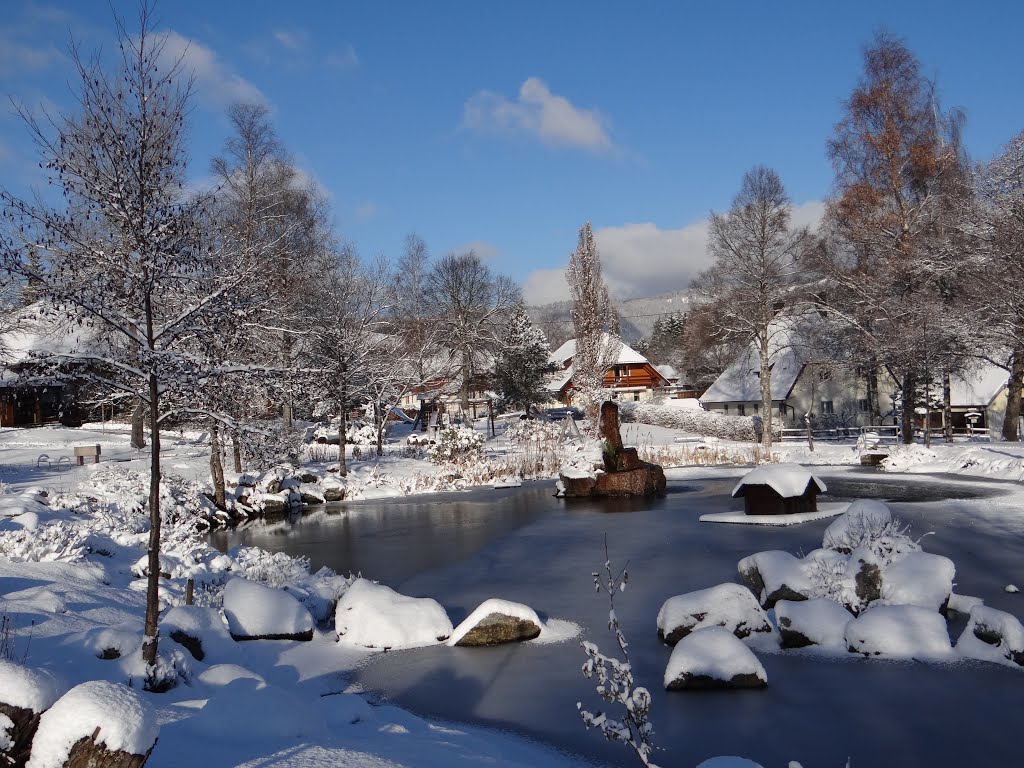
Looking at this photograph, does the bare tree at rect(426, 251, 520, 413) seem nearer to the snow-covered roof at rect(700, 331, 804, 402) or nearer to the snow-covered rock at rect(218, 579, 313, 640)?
the snow-covered roof at rect(700, 331, 804, 402)

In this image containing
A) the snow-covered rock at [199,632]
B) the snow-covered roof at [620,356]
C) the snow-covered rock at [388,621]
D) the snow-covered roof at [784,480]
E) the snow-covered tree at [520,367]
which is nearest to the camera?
the snow-covered rock at [199,632]

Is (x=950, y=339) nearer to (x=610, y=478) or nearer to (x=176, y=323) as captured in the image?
(x=610, y=478)

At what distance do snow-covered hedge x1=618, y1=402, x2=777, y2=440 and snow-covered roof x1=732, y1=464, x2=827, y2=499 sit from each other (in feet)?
76.4

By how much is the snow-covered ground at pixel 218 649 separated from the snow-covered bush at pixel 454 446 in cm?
1230

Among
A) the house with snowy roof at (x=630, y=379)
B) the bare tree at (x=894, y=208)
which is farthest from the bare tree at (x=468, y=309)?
the bare tree at (x=894, y=208)

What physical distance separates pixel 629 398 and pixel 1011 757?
6492 cm

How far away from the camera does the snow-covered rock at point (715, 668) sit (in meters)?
8.73

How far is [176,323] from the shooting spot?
8.01 m

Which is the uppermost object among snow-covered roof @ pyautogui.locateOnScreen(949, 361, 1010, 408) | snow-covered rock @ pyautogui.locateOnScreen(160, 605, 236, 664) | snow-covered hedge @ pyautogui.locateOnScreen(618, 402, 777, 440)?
snow-covered roof @ pyautogui.locateOnScreen(949, 361, 1010, 408)

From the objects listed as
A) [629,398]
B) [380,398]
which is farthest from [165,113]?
[629,398]

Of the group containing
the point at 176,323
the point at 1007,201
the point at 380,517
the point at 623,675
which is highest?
the point at 1007,201

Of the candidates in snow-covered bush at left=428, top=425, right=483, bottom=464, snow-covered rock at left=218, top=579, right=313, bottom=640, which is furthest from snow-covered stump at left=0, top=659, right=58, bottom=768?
snow-covered bush at left=428, top=425, right=483, bottom=464

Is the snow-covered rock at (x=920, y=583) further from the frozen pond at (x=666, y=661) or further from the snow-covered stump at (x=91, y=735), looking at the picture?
the snow-covered stump at (x=91, y=735)

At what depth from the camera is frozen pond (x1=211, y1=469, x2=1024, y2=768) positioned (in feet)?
24.2
